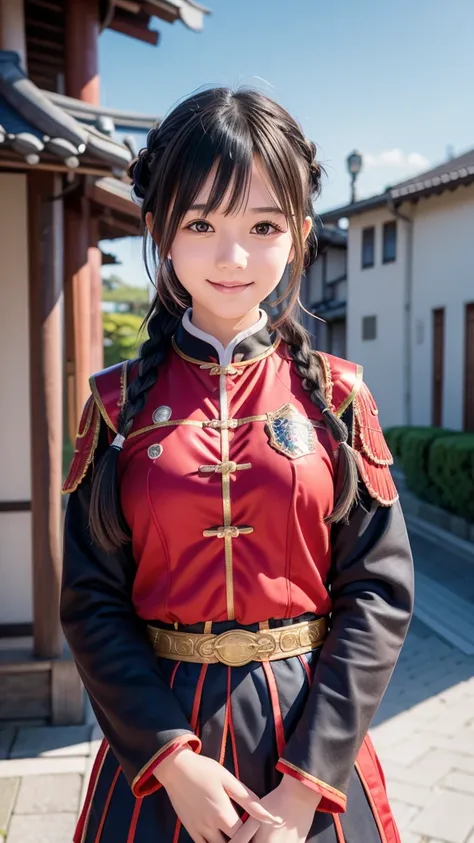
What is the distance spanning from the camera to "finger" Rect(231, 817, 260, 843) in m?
1.28

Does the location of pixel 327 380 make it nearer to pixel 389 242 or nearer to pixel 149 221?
pixel 149 221

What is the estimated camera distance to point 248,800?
4.29 ft

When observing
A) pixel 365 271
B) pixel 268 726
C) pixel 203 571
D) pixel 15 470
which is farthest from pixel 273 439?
pixel 365 271

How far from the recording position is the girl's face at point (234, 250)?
142 centimetres

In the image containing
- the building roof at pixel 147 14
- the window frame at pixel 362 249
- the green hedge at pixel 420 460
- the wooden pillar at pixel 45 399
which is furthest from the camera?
the window frame at pixel 362 249

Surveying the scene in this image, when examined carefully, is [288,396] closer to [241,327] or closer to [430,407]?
[241,327]

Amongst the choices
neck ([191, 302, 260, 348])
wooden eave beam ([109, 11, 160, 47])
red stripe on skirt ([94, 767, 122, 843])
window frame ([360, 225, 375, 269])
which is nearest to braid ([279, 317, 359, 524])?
neck ([191, 302, 260, 348])

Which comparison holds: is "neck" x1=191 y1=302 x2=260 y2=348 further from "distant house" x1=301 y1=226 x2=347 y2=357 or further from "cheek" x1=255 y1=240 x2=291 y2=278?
"distant house" x1=301 y1=226 x2=347 y2=357

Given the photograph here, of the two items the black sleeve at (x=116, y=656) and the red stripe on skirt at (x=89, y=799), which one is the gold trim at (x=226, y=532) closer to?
the black sleeve at (x=116, y=656)

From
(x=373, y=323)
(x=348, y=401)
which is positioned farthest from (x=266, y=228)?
(x=373, y=323)

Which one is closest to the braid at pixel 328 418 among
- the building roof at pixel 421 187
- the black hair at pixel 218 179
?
the black hair at pixel 218 179

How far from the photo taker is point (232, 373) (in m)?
1.59

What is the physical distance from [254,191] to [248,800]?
1.11m

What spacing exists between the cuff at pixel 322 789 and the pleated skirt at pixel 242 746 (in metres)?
0.06
